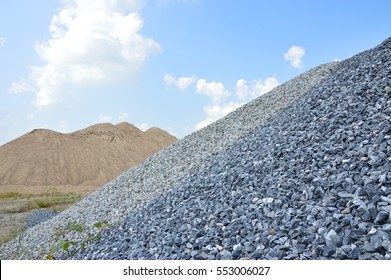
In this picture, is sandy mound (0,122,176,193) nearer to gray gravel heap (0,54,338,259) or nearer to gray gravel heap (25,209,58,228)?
gray gravel heap (25,209,58,228)

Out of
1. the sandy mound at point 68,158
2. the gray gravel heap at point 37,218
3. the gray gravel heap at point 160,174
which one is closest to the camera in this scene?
the gray gravel heap at point 160,174

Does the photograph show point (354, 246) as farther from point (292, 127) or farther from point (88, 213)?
point (88, 213)

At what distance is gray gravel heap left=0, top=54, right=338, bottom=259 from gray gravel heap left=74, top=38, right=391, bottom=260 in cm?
107

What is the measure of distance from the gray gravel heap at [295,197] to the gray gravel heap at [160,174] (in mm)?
1067

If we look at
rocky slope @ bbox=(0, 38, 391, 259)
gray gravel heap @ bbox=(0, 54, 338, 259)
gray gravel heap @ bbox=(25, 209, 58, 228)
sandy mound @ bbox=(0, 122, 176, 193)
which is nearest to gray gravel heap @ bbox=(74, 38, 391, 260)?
rocky slope @ bbox=(0, 38, 391, 259)

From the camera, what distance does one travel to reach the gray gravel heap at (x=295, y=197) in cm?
346

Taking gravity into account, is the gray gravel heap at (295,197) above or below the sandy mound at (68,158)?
below

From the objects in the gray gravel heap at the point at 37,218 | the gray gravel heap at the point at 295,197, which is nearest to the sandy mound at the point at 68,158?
the gray gravel heap at the point at 37,218

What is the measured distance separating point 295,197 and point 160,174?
20.9 ft

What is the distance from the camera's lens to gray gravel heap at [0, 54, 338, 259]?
8352 millimetres

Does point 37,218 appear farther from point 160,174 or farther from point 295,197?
point 295,197

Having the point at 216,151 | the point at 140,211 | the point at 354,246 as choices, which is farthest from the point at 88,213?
the point at 354,246

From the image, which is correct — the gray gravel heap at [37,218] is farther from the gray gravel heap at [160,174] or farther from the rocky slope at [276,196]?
the rocky slope at [276,196]

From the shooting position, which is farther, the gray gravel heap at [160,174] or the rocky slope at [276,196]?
the gray gravel heap at [160,174]
